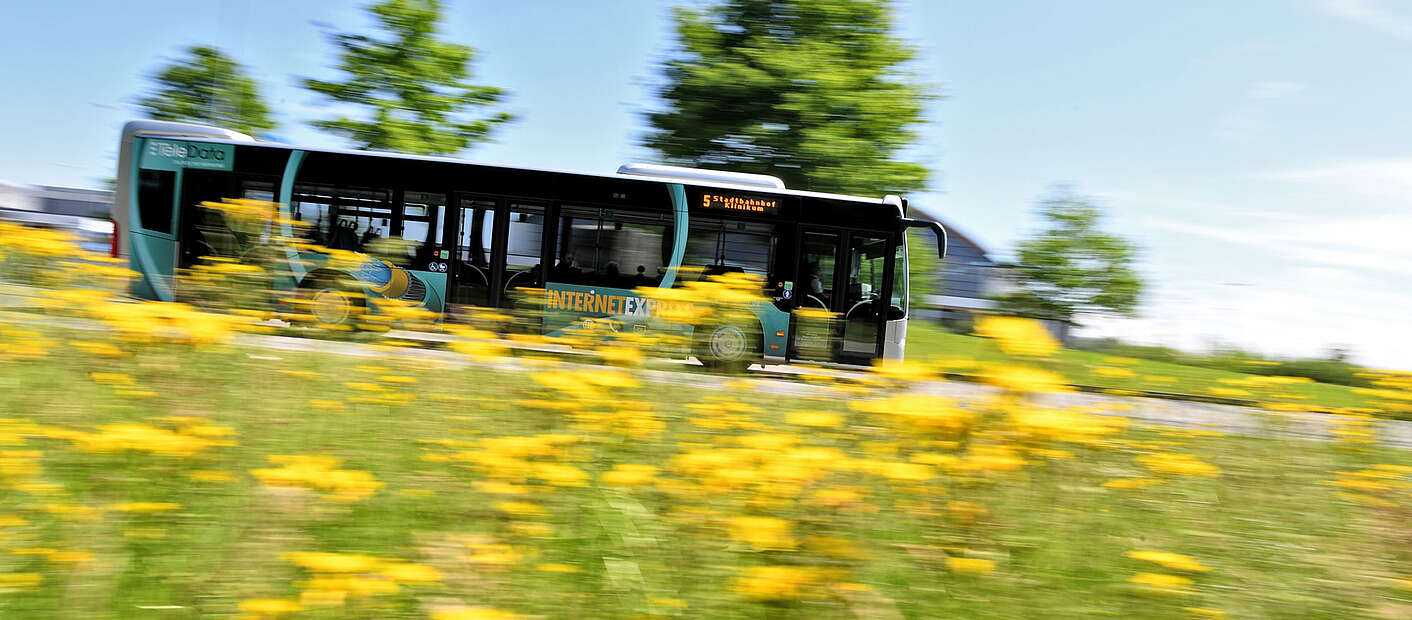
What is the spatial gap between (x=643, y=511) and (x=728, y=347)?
128cm

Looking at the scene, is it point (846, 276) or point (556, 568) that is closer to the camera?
point (556, 568)

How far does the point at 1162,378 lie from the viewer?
4.19 meters

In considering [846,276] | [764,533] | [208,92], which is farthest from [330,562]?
[208,92]

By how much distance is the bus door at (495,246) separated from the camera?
36.0ft

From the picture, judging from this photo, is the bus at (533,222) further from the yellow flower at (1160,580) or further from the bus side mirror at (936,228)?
the yellow flower at (1160,580)

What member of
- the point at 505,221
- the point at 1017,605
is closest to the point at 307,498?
the point at 1017,605

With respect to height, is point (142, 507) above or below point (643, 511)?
below

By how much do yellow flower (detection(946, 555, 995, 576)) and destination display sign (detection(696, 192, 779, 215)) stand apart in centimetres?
888

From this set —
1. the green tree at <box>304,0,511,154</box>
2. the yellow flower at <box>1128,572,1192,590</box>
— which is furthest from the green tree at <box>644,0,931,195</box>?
the yellow flower at <box>1128,572,1192,590</box>

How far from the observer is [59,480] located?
2.80m

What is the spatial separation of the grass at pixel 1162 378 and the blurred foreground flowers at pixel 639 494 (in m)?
0.14

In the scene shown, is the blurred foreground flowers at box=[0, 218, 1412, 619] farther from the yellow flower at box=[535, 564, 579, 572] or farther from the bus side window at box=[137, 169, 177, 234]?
the bus side window at box=[137, 169, 177, 234]

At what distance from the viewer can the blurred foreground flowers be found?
97.3 inches

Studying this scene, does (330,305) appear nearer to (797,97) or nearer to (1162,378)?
(1162,378)
